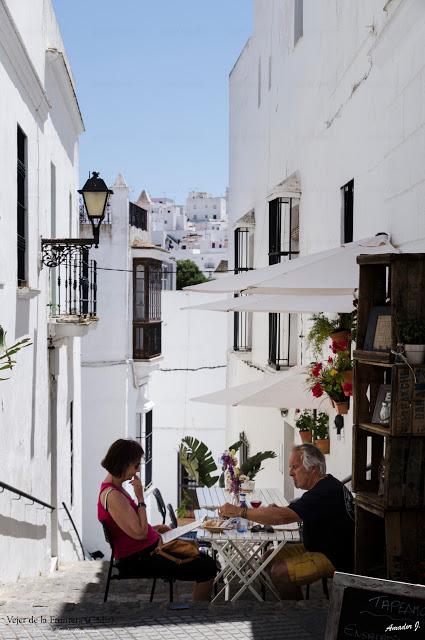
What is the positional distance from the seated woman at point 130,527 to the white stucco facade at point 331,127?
8.34 ft

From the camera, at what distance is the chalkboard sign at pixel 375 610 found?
4215 millimetres

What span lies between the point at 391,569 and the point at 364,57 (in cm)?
506

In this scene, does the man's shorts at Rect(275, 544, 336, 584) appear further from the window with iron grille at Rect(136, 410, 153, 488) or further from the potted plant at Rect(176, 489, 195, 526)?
the window with iron grille at Rect(136, 410, 153, 488)

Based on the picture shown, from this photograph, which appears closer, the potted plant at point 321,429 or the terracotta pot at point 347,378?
the terracotta pot at point 347,378

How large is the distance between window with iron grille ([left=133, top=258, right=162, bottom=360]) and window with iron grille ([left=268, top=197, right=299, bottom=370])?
389 inches

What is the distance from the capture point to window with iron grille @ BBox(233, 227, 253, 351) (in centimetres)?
1794

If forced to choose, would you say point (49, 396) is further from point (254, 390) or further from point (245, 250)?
point (245, 250)

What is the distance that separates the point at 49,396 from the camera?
40.7 ft

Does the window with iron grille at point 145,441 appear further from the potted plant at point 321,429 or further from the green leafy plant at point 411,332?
the green leafy plant at point 411,332

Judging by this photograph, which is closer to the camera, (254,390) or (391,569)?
(391,569)

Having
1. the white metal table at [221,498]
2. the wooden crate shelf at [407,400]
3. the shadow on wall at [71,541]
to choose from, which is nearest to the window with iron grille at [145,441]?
the shadow on wall at [71,541]

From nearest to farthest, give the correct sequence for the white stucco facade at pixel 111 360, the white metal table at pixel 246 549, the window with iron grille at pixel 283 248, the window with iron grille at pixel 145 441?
the white metal table at pixel 246 549, the window with iron grille at pixel 283 248, the white stucco facade at pixel 111 360, the window with iron grille at pixel 145 441

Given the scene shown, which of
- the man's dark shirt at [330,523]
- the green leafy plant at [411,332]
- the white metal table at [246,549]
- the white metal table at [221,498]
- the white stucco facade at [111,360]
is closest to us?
the green leafy plant at [411,332]

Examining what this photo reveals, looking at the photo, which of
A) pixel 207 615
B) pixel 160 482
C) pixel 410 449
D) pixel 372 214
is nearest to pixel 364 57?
pixel 372 214
